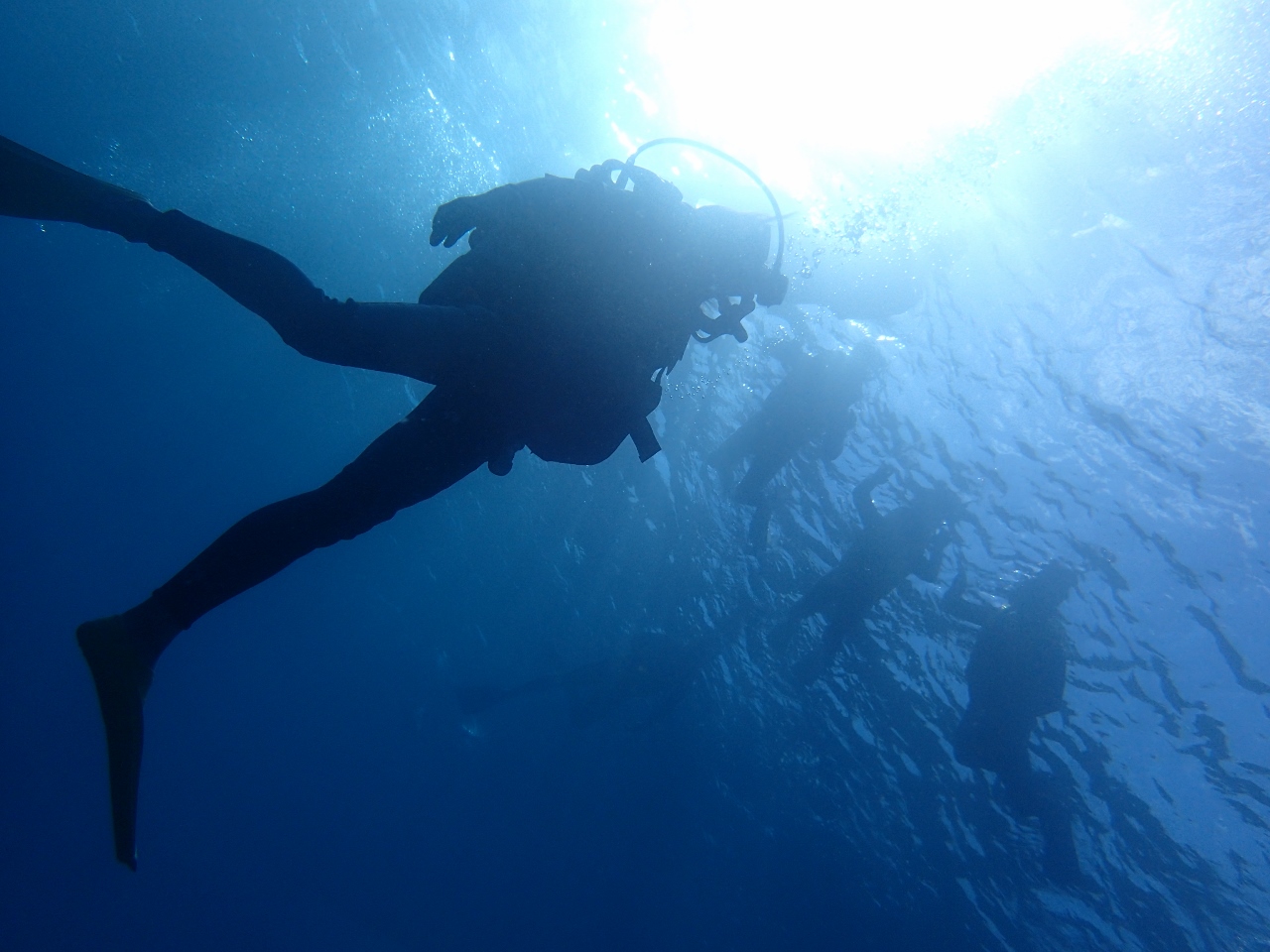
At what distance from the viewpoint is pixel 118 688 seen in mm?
2348

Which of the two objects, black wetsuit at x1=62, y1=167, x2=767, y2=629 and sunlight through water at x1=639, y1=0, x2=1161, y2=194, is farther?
sunlight through water at x1=639, y1=0, x2=1161, y2=194

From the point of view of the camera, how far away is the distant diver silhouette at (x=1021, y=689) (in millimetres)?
10797

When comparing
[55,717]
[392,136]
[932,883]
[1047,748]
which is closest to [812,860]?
[932,883]

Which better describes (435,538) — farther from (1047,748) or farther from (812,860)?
(1047,748)

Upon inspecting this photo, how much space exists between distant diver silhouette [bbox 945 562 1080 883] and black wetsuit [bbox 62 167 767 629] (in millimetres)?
10226

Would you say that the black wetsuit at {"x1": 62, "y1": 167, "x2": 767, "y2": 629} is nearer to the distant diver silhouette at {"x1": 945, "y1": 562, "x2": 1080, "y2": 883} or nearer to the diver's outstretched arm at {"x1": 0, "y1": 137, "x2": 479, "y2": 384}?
the diver's outstretched arm at {"x1": 0, "y1": 137, "x2": 479, "y2": 384}

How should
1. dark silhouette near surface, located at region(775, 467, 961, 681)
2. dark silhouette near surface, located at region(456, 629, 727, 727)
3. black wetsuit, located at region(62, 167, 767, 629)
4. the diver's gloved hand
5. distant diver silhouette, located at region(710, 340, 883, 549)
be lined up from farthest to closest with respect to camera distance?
dark silhouette near surface, located at region(456, 629, 727, 727), dark silhouette near surface, located at region(775, 467, 961, 681), distant diver silhouette, located at region(710, 340, 883, 549), the diver's gloved hand, black wetsuit, located at region(62, 167, 767, 629)

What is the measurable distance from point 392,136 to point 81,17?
882cm

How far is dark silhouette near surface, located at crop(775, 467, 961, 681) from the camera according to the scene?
11.3m

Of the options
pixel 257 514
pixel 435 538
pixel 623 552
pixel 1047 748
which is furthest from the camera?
pixel 435 538

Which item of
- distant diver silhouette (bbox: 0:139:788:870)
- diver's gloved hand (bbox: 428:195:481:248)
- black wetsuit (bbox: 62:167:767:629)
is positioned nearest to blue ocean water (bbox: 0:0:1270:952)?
distant diver silhouette (bbox: 0:139:788:870)

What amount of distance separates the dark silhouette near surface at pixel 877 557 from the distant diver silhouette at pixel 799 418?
1433 mm

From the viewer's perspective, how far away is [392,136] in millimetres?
14602

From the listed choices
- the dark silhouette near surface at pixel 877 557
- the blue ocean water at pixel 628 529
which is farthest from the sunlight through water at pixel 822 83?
the dark silhouette near surface at pixel 877 557
